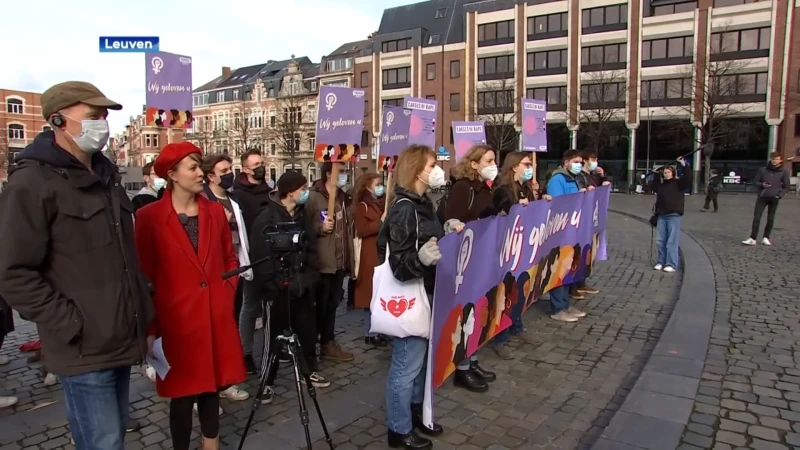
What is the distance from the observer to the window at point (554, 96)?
51.7m

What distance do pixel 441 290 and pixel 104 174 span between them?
2064mm

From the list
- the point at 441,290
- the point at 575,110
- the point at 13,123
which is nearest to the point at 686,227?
the point at 441,290

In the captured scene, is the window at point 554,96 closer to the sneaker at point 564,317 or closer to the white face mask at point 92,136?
the sneaker at point 564,317

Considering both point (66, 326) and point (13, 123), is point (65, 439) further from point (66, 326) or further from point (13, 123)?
point (13, 123)

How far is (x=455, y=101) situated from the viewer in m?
58.4

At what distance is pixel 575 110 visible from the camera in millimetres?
49438

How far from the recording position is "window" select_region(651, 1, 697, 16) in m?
46.4

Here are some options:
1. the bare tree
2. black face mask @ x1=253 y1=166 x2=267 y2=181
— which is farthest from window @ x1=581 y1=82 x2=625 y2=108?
black face mask @ x1=253 y1=166 x2=267 y2=181

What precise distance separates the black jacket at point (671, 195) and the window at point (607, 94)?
41299 mm

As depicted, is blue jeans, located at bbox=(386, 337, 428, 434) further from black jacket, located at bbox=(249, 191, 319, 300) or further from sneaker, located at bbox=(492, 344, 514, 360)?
sneaker, located at bbox=(492, 344, 514, 360)

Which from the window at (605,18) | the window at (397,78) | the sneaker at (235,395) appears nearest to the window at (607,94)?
the window at (605,18)

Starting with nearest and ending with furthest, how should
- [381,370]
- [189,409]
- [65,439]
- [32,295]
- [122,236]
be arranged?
1. [32,295]
2. [122,236]
3. [189,409]
4. [65,439]
5. [381,370]

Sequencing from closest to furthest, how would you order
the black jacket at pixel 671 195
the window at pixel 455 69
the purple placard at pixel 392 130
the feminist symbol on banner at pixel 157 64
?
the feminist symbol on banner at pixel 157 64 < the purple placard at pixel 392 130 < the black jacket at pixel 671 195 < the window at pixel 455 69

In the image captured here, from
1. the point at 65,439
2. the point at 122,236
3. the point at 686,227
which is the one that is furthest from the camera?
the point at 686,227
